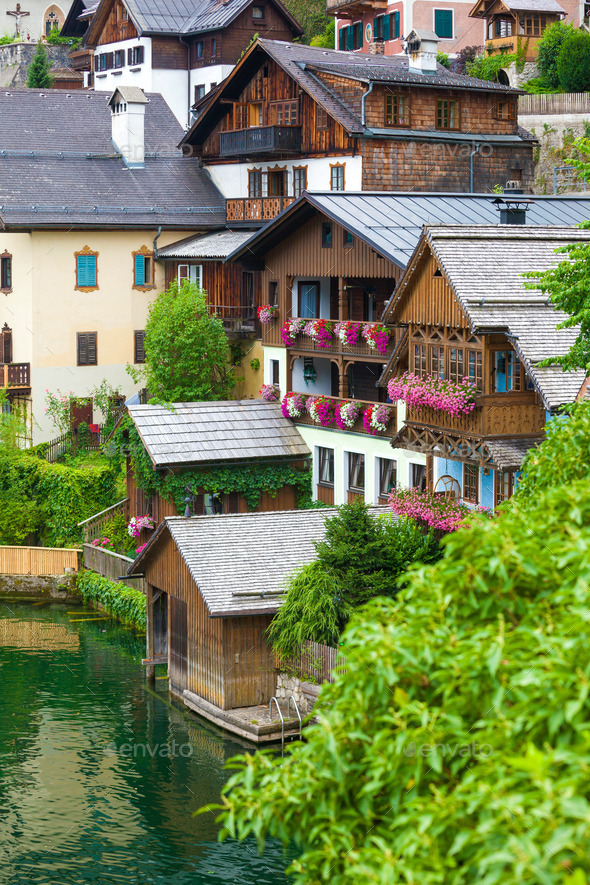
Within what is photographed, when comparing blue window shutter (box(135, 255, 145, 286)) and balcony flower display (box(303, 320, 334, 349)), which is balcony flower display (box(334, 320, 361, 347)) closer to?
balcony flower display (box(303, 320, 334, 349))

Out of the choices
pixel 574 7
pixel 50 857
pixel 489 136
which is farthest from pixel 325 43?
pixel 50 857

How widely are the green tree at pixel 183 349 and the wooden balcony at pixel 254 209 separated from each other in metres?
6.30

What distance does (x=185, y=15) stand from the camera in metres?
74.8

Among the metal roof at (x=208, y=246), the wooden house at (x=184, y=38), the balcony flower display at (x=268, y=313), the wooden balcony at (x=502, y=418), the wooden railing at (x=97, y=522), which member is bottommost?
the wooden railing at (x=97, y=522)

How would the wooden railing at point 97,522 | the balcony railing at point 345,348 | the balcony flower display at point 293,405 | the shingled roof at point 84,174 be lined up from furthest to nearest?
1. the shingled roof at point 84,174
2. the wooden railing at point 97,522
3. the balcony flower display at point 293,405
4. the balcony railing at point 345,348

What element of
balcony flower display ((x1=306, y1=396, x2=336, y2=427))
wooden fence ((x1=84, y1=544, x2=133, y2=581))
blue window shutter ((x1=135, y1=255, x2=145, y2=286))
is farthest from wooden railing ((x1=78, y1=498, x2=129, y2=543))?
blue window shutter ((x1=135, y1=255, x2=145, y2=286))

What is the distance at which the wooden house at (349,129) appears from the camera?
50500mm

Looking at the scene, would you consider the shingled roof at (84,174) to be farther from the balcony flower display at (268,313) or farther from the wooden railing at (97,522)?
the wooden railing at (97,522)

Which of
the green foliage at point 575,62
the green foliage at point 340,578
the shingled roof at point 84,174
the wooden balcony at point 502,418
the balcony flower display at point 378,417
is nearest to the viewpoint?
the green foliage at point 340,578

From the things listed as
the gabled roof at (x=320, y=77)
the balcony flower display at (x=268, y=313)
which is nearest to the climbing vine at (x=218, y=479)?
the balcony flower display at (x=268, y=313)

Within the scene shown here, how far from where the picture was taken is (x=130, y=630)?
3975 cm

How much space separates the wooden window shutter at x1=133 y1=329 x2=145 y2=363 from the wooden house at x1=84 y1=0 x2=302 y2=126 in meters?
23.1

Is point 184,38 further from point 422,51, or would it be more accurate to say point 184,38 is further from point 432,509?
point 432,509

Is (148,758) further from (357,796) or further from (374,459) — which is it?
(357,796)
